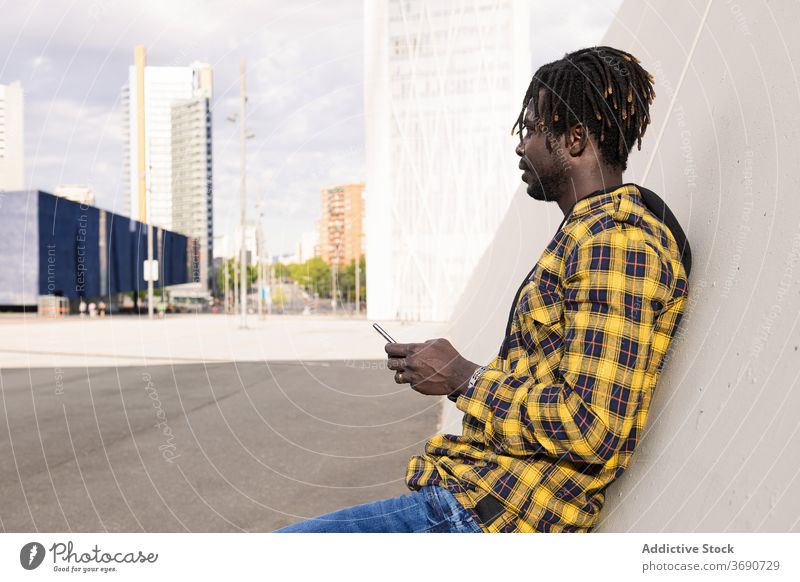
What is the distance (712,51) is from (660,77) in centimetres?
A: 49

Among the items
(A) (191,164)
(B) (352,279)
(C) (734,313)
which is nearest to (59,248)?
(B) (352,279)

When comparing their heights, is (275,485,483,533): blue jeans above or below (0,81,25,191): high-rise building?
below

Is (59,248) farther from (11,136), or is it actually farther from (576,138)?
(576,138)

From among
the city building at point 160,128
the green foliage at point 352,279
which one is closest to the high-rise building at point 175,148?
the city building at point 160,128

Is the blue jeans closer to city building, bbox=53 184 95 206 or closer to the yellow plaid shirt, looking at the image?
the yellow plaid shirt

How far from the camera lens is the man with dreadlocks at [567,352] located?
1.20 metres

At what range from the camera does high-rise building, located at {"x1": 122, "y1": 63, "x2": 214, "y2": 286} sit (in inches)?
133

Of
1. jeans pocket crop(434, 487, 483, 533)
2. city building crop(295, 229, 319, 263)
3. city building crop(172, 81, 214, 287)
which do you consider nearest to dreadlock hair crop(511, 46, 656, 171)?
jeans pocket crop(434, 487, 483, 533)

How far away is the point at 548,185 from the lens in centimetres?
153

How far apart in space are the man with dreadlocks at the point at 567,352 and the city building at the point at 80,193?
6.70ft

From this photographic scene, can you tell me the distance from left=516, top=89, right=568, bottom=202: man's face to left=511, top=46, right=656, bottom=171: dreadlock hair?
0.01 metres
